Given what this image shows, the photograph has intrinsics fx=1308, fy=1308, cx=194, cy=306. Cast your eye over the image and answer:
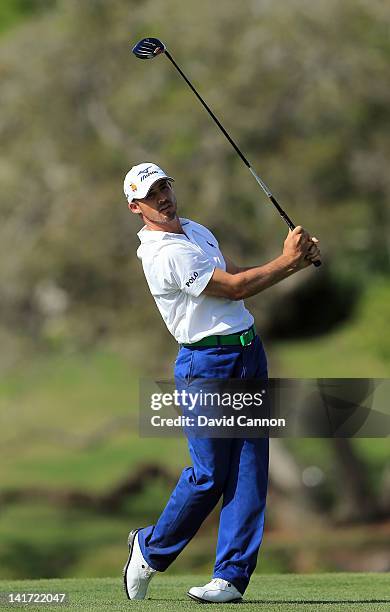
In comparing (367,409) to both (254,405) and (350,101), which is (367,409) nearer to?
(254,405)

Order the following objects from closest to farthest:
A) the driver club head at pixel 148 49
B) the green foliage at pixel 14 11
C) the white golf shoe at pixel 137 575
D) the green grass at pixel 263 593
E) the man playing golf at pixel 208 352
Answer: the green grass at pixel 263 593
the man playing golf at pixel 208 352
the white golf shoe at pixel 137 575
the driver club head at pixel 148 49
the green foliage at pixel 14 11

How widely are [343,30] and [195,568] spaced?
9.63m

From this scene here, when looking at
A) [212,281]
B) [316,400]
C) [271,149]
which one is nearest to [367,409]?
[316,400]

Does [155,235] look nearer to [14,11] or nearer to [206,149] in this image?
[206,149]

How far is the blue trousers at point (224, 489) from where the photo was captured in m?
6.38

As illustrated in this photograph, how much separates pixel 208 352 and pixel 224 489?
718mm

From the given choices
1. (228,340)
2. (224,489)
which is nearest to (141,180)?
(228,340)

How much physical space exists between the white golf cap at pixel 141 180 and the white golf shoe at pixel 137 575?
1.77 meters

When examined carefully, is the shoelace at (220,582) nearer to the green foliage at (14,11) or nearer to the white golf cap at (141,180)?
A: the white golf cap at (141,180)

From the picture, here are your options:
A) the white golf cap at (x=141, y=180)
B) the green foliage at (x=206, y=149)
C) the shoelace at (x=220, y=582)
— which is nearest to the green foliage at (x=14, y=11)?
the green foliage at (x=206, y=149)

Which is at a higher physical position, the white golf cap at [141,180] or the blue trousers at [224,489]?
the white golf cap at [141,180]

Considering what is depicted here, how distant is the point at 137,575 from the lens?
21.4ft

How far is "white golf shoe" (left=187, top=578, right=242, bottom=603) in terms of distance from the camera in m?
6.32

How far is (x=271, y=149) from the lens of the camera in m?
23.0
